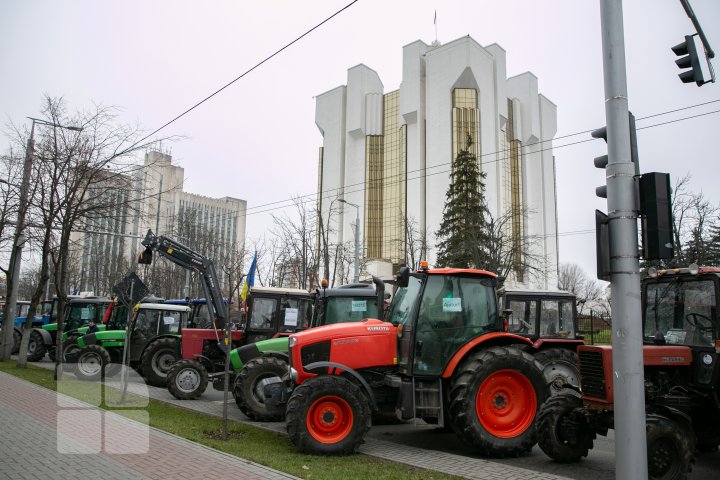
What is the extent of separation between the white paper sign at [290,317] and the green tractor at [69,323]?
1135 centimetres

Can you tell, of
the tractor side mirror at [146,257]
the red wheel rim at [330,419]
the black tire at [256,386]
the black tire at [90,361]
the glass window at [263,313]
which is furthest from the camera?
the black tire at [90,361]

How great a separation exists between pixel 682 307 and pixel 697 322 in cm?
30

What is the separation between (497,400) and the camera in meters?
8.18

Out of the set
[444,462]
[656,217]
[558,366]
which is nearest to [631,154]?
[656,217]

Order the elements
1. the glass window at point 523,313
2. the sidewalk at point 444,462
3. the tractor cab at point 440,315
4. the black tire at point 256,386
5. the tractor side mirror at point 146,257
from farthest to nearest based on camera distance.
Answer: the glass window at point 523,313 → the tractor side mirror at point 146,257 → the black tire at point 256,386 → the tractor cab at point 440,315 → the sidewalk at point 444,462

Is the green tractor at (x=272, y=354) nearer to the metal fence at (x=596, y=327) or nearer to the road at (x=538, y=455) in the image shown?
the road at (x=538, y=455)

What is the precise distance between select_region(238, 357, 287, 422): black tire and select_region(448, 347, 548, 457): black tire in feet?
13.0

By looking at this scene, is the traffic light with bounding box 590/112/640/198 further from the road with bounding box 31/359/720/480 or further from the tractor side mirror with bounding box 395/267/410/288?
the road with bounding box 31/359/720/480

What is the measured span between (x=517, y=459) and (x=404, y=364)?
206cm

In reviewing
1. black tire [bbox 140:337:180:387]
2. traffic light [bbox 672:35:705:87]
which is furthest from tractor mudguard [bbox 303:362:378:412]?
black tire [bbox 140:337:180:387]

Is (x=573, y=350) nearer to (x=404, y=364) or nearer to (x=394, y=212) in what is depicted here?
(x=404, y=364)

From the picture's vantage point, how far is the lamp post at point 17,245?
17297mm

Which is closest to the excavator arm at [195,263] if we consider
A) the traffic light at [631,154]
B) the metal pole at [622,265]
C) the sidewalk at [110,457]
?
the sidewalk at [110,457]

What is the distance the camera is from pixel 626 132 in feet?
17.6
